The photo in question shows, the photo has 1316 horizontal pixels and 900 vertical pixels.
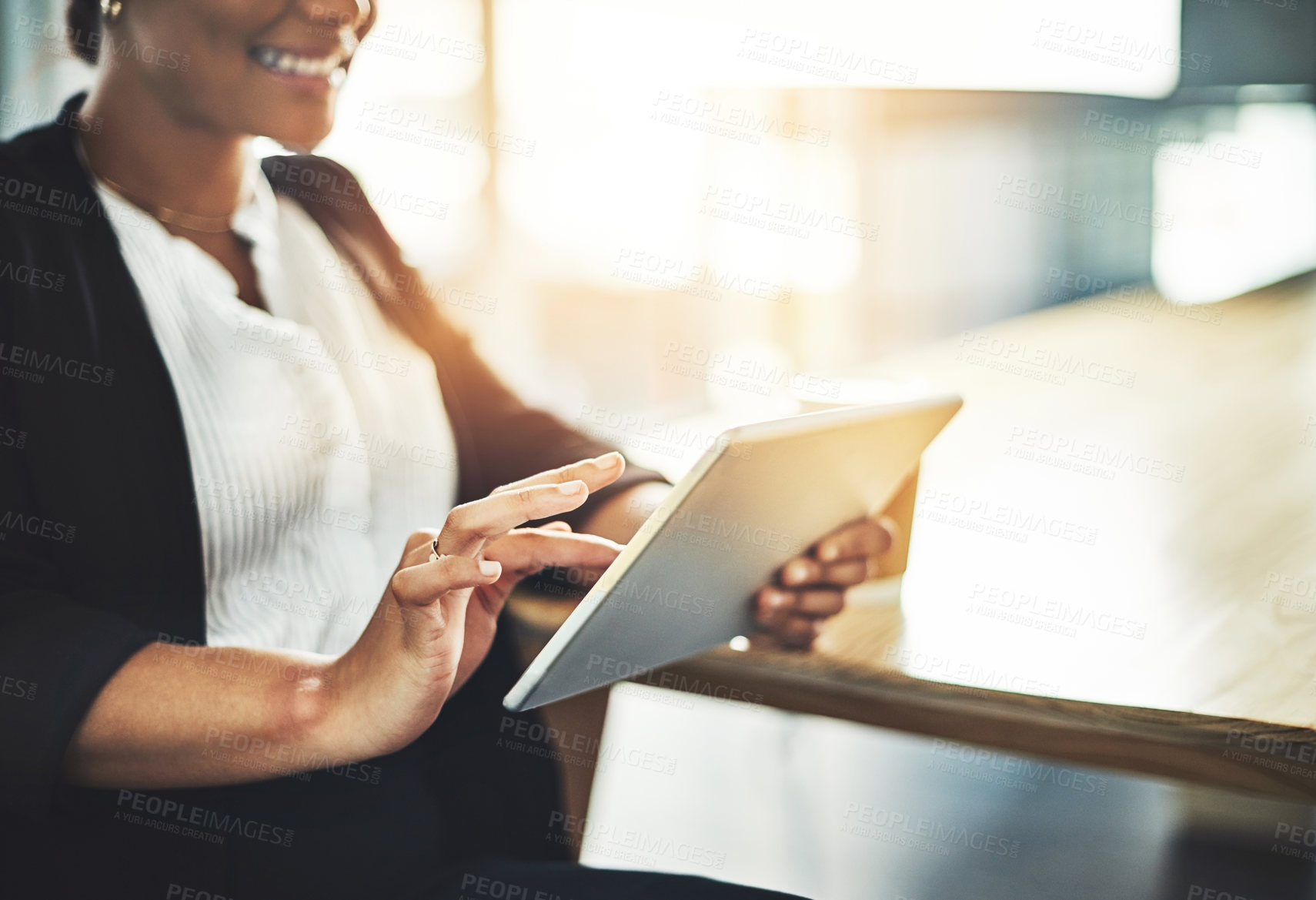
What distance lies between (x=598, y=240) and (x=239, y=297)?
395 centimetres

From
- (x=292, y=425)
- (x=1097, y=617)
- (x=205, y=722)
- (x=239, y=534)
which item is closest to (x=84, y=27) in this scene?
A: (x=292, y=425)

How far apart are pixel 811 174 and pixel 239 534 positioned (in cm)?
533

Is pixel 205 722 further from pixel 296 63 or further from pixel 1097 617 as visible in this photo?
pixel 1097 617

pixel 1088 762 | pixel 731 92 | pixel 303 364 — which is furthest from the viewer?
pixel 731 92

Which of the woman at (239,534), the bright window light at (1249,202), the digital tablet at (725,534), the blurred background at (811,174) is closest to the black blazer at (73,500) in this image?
the woman at (239,534)

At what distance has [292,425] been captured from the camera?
3.84 ft

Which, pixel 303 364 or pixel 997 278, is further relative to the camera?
pixel 997 278

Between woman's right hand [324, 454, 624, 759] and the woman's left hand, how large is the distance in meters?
0.19

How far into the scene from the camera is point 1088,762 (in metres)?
0.79

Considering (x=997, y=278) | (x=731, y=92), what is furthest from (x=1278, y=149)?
(x=731, y=92)

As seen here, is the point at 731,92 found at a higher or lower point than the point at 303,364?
higher

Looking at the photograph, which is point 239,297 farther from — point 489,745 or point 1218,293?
point 1218,293

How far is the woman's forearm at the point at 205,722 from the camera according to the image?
84cm

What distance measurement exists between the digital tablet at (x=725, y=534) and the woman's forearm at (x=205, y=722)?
0.24m
